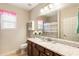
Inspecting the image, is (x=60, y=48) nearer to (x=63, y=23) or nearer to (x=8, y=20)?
(x=63, y=23)

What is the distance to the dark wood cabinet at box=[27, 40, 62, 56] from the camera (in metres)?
1.66

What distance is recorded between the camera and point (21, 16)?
1812mm

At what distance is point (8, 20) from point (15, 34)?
0.26 m

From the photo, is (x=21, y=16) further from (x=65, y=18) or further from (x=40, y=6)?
(x=65, y=18)

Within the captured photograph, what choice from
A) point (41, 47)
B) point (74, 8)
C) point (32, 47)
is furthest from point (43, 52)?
point (74, 8)

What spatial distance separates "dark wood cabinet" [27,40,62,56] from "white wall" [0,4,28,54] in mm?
165

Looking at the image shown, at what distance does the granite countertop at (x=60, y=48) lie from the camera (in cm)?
154

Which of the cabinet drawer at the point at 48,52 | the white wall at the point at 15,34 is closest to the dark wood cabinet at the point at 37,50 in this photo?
the cabinet drawer at the point at 48,52

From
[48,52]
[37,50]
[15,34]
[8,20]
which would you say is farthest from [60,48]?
[8,20]

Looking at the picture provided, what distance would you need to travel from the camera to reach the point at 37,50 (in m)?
1.81

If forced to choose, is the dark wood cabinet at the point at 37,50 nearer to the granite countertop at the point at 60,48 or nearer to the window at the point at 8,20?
the granite countertop at the point at 60,48

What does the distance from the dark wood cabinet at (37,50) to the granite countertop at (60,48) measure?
51mm

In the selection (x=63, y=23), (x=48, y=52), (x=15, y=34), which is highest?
(x=63, y=23)

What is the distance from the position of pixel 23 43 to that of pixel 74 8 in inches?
40.1
